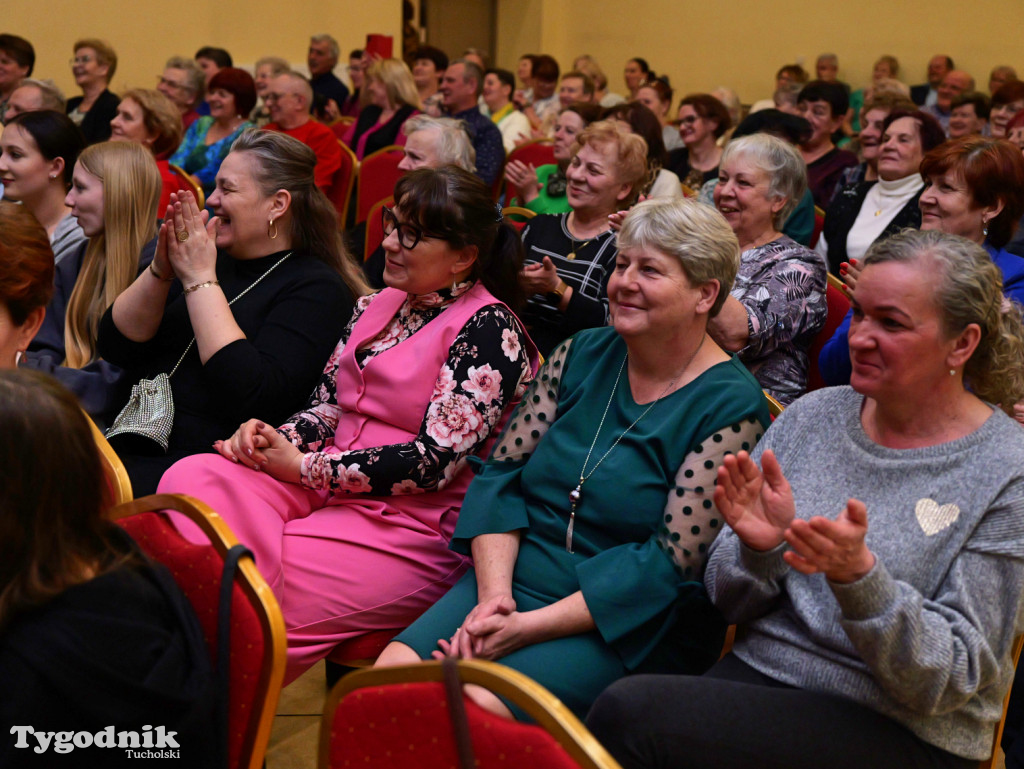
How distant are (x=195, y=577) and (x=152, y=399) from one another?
1034 mm

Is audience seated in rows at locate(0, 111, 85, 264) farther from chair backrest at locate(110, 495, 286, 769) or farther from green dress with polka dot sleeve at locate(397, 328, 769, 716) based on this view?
chair backrest at locate(110, 495, 286, 769)

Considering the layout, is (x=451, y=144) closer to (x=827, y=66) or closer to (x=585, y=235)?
(x=585, y=235)

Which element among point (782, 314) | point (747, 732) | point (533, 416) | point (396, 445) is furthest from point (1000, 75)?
point (747, 732)

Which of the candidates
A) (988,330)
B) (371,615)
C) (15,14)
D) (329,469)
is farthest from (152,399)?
(15,14)

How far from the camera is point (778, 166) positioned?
9.17 feet

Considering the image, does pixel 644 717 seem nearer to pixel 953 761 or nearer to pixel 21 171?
pixel 953 761

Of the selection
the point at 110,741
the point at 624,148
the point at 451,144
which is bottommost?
the point at 110,741

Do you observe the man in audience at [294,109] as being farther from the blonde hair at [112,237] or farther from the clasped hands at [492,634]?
the clasped hands at [492,634]

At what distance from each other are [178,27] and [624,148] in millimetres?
7483

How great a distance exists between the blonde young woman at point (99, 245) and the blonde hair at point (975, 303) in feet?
6.61

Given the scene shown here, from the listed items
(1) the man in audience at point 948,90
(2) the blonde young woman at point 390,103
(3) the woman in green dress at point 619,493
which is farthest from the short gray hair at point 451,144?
(1) the man in audience at point 948,90

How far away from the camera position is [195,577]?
134 centimetres

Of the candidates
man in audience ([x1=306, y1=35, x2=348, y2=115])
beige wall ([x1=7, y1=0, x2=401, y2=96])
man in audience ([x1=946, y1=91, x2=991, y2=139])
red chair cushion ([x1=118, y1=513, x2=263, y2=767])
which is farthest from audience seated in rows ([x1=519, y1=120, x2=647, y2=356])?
beige wall ([x1=7, y1=0, x2=401, y2=96])

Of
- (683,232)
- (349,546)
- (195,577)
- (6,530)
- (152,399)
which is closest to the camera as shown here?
(6,530)
